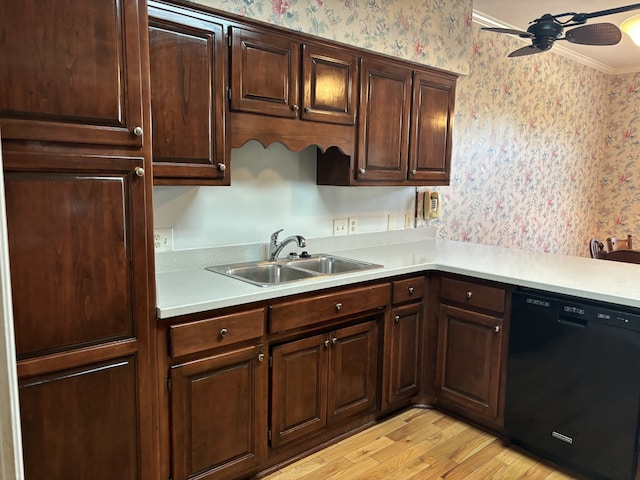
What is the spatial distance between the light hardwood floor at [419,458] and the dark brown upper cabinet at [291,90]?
1.60 m

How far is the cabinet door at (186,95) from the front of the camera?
192 centimetres

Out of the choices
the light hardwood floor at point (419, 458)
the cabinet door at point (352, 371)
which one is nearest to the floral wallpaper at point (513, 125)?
the cabinet door at point (352, 371)

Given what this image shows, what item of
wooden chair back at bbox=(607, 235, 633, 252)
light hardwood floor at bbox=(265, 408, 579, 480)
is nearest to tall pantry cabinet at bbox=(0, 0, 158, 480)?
light hardwood floor at bbox=(265, 408, 579, 480)

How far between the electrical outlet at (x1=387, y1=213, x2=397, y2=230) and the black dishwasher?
3.97ft

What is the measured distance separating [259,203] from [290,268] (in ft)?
1.36

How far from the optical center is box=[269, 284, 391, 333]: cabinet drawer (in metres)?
2.09

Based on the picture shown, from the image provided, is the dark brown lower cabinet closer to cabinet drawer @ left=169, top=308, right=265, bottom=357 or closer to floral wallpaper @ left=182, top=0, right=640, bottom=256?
cabinet drawer @ left=169, top=308, right=265, bottom=357

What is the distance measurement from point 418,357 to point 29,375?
6.72ft

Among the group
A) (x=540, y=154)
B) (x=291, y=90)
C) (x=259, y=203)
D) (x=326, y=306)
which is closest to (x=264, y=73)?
(x=291, y=90)

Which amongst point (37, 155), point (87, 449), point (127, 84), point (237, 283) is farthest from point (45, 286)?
point (237, 283)

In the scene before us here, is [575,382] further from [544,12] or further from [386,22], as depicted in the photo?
[544,12]

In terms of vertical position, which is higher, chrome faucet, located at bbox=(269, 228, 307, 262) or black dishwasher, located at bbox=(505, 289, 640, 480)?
chrome faucet, located at bbox=(269, 228, 307, 262)

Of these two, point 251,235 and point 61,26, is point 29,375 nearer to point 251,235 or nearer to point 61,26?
point 61,26

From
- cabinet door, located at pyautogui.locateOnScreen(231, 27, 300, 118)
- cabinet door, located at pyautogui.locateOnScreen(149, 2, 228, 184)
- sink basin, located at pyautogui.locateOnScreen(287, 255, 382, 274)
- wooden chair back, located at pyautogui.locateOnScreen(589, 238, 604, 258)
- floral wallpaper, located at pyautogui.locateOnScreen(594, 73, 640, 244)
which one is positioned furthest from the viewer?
floral wallpaper, located at pyautogui.locateOnScreen(594, 73, 640, 244)
